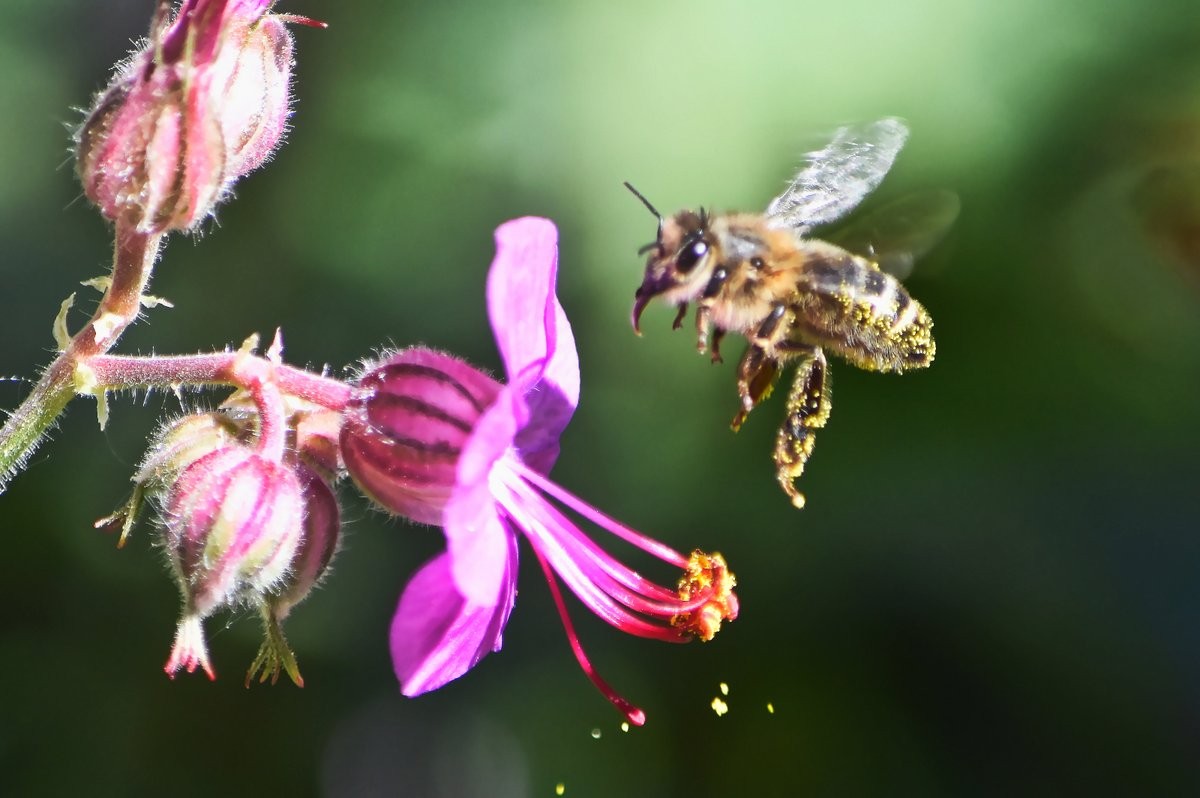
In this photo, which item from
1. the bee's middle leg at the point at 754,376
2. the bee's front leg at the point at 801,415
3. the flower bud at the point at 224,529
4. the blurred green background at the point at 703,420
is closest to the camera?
the flower bud at the point at 224,529

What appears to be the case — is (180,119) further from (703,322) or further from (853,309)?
(853,309)

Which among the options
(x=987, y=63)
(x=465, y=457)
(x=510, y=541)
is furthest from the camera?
(x=987, y=63)

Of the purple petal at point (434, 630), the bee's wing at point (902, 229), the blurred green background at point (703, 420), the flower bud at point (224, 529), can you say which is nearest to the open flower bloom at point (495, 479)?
the purple petal at point (434, 630)

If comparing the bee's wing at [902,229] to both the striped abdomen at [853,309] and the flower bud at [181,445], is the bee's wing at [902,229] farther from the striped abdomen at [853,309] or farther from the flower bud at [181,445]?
the flower bud at [181,445]

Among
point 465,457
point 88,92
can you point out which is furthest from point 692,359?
point 465,457

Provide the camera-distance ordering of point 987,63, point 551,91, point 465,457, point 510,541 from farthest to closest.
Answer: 1. point 551,91
2. point 987,63
3. point 510,541
4. point 465,457

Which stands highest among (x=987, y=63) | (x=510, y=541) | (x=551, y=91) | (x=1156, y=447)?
(x=987, y=63)

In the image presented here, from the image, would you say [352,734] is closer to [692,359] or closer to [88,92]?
[692,359]

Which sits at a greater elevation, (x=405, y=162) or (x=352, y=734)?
(x=405, y=162)
